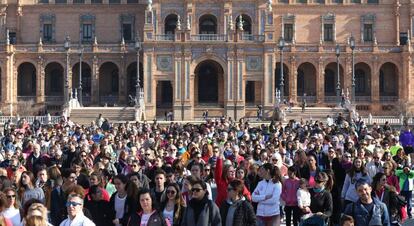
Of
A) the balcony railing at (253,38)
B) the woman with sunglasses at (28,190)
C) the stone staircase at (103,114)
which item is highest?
the balcony railing at (253,38)

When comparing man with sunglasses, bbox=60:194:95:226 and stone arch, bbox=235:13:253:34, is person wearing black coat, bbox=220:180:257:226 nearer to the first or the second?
man with sunglasses, bbox=60:194:95:226

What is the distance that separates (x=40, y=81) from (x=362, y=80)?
97.0 feet

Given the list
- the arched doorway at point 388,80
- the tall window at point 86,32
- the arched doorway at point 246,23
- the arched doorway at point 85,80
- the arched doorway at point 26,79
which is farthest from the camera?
the tall window at point 86,32

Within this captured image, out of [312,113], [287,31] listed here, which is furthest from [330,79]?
[312,113]

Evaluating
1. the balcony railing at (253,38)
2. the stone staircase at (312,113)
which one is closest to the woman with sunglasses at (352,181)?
the stone staircase at (312,113)

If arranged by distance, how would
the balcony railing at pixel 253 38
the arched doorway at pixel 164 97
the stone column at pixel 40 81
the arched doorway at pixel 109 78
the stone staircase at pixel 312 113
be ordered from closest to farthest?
the stone staircase at pixel 312 113, the balcony railing at pixel 253 38, the arched doorway at pixel 164 97, the stone column at pixel 40 81, the arched doorway at pixel 109 78

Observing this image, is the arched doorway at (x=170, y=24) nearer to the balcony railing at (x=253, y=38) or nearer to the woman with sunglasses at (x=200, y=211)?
the balcony railing at (x=253, y=38)

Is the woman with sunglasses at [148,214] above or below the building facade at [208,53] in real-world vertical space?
below

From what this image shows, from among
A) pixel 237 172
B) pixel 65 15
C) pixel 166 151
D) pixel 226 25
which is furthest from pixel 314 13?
pixel 237 172

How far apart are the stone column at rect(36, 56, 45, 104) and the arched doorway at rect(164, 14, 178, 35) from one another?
11.5 m

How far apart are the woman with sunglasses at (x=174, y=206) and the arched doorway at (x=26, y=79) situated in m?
62.7

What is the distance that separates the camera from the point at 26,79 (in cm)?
7400

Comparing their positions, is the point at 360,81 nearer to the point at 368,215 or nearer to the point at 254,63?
the point at 254,63

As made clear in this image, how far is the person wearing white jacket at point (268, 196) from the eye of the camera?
48.9 feet
